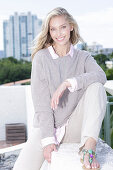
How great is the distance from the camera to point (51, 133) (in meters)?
1.62

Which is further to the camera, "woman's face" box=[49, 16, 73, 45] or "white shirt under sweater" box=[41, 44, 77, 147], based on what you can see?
"woman's face" box=[49, 16, 73, 45]

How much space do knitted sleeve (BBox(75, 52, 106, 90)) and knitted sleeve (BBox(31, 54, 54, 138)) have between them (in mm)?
185

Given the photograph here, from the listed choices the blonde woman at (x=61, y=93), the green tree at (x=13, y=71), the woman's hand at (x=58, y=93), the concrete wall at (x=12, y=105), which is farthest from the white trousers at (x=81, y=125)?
the green tree at (x=13, y=71)

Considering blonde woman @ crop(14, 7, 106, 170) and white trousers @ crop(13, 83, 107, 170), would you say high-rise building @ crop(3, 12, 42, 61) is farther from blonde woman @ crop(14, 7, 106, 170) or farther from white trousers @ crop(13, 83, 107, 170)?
white trousers @ crop(13, 83, 107, 170)

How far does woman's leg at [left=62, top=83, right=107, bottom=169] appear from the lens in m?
1.45

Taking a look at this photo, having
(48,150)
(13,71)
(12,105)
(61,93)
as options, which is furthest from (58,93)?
(13,71)

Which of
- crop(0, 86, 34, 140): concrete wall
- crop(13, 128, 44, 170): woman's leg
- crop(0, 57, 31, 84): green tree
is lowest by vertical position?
crop(0, 57, 31, 84): green tree

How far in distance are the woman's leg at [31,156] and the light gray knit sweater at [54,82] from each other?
0.23 ft

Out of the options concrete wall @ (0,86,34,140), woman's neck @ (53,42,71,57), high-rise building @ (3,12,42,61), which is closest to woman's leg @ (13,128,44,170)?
woman's neck @ (53,42,71,57)

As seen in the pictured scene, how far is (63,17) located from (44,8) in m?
39.0

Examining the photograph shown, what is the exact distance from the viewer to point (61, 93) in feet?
5.26

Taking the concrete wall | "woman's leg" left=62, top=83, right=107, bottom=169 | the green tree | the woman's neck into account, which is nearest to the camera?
"woman's leg" left=62, top=83, right=107, bottom=169

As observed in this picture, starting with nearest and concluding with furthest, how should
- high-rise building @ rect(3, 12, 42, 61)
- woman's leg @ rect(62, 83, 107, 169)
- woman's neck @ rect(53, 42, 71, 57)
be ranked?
woman's leg @ rect(62, 83, 107, 169) → woman's neck @ rect(53, 42, 71, 57) → high-rise building @ rect(3, 12, 42, 61)

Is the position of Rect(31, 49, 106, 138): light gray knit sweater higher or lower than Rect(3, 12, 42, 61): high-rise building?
higher
